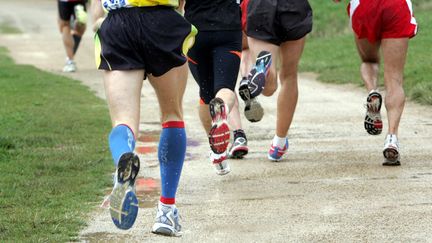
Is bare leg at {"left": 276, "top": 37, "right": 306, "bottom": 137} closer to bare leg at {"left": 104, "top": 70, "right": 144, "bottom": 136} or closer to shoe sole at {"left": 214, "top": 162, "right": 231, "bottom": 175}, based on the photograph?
shoe sole at {"left": 214, "top": 162, "right": 231, "bottom": 175}

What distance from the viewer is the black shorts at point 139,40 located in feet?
16.6

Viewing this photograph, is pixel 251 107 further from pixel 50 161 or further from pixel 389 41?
pixel 50 161

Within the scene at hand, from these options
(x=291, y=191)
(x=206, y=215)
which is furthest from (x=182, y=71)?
(x=291, y=191)

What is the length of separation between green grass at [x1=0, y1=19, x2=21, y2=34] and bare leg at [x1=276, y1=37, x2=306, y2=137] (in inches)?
776

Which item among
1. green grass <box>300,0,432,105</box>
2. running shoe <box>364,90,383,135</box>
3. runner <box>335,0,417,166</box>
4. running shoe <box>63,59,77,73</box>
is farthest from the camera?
running shoe <box>63,59,77,73</box>

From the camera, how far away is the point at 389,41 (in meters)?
7.49

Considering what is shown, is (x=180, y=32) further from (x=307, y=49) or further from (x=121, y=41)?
(x=307, y=49)

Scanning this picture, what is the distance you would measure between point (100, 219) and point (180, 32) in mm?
1315

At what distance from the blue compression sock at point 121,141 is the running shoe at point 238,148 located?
3.00 m

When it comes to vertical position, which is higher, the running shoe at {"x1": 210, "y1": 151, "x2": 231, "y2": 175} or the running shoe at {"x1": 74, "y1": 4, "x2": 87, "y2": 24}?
the running shoe at {"x1": 210, "y1": 151, "x2": 231, "y2": 175}

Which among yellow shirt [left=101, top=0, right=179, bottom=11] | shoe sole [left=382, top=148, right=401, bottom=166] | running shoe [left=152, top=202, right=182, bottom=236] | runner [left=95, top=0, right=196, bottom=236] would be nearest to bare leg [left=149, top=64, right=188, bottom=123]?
runner [left=95, top=0, right=196, bottom=236]

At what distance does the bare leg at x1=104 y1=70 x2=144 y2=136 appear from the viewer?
16.4 feet

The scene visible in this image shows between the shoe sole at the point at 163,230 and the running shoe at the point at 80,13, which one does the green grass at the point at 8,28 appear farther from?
the shoe sole at the point at 163,230

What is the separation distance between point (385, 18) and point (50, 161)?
2704 millimetres
